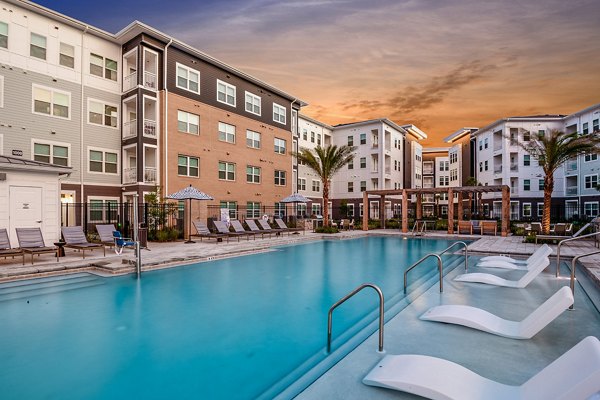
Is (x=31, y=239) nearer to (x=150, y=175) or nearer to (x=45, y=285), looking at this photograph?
(x=45, y=285)

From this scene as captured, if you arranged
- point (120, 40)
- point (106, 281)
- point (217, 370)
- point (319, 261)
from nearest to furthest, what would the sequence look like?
point (217, 370) → point (106, 281) → point (319, 261) → point (120, 40)

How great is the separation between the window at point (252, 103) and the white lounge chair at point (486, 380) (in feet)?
91.5

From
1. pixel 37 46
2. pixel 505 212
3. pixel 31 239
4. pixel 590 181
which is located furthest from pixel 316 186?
pixel 31 239

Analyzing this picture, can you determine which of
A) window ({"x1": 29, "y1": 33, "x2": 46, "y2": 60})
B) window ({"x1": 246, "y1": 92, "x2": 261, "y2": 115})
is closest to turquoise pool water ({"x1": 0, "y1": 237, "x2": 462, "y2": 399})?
window ({"x1": 29, "y1": 33, "x2": 46, "y2": 60})

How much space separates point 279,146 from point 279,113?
3.28 metres

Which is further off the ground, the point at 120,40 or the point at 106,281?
the point at 120,40

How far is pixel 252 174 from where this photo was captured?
96.7ft

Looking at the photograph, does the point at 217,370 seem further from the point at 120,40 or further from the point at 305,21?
the point at 120,40

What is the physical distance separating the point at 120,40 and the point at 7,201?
14865 millimetres

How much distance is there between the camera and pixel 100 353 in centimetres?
501

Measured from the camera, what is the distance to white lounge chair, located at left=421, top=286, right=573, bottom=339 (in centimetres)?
437

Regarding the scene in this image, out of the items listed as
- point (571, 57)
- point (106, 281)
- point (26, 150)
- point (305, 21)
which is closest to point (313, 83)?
point (305, 21)

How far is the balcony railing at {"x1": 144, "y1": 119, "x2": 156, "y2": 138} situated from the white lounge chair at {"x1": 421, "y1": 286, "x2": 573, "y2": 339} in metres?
21.0

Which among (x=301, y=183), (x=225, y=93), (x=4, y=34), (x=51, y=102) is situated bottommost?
(x=301, y=183)
